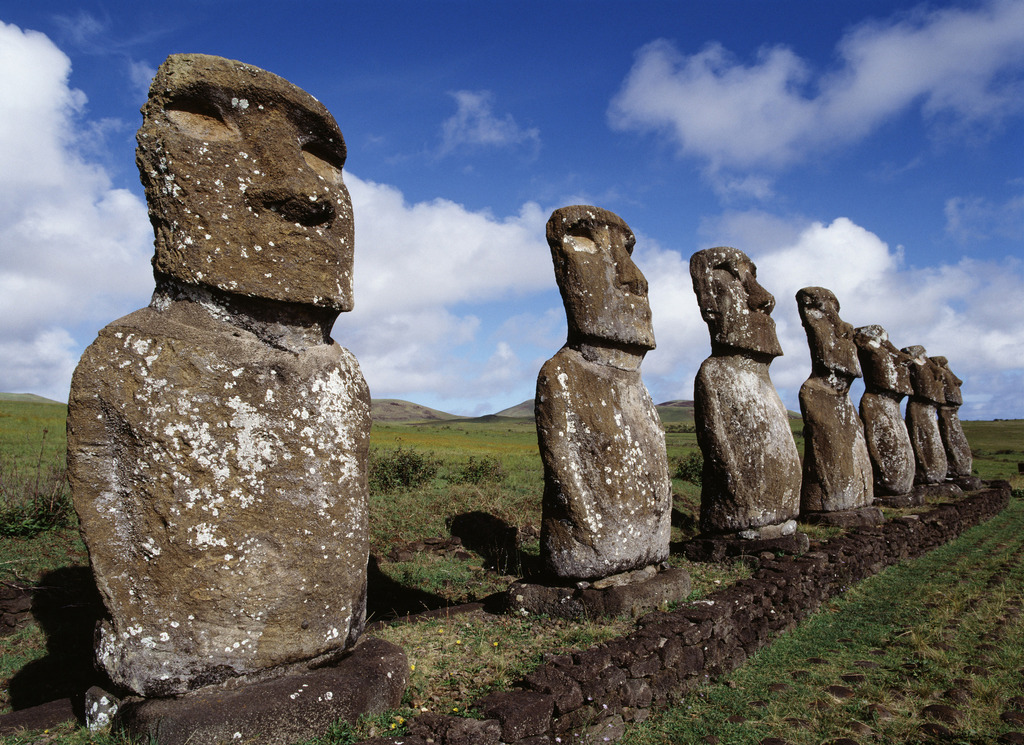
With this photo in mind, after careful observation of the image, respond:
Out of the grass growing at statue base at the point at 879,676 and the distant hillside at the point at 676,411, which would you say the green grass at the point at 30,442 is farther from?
the distant hillside at the point at 676,411

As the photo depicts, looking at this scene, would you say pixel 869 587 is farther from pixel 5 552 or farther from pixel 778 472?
pixel 5 552

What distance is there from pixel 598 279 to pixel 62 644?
5.79m

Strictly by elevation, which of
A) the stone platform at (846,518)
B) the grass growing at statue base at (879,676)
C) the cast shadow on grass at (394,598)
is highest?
the stone platform at (846,518)

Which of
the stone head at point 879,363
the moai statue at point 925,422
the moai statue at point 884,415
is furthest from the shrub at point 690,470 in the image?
the stone head at point 879,363

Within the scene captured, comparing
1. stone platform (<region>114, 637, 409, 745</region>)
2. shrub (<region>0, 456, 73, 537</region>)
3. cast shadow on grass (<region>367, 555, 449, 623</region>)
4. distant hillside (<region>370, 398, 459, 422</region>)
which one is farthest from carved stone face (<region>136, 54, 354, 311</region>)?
distant hillside (<region>370, 398, 459, 422</region>)

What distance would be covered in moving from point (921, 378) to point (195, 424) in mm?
17737

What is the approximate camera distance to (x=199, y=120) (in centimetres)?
364

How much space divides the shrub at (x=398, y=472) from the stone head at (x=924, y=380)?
38.6 ft

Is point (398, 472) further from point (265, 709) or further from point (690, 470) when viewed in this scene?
point (265, 709)

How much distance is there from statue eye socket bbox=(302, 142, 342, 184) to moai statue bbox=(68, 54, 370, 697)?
0.05 metres

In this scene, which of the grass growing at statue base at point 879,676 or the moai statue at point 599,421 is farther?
the moai statue at point 599,421

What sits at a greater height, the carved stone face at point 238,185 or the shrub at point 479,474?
the carved stone face at point 238,185

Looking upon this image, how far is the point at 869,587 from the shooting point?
28.3 feet

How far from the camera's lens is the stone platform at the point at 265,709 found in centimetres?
316
